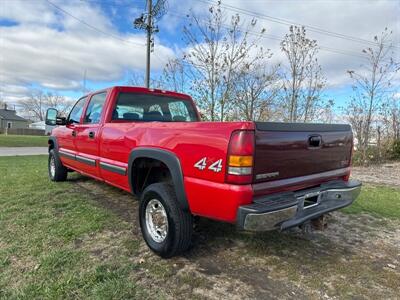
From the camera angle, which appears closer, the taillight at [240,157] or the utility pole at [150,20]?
the taillight at [240,157]

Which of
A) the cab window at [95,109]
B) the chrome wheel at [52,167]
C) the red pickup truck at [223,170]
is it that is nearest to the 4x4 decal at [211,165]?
the red pickup truck at [223,170]

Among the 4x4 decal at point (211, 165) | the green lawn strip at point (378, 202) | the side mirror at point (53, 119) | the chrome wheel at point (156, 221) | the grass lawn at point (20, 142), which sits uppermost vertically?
the side mirror at point (53, 119)

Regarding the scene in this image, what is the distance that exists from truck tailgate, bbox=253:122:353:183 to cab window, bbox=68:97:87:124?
3.96 metres

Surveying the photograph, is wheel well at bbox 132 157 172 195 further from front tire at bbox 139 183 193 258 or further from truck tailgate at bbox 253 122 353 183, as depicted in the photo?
truck tailgate at bbox 253 122 353 183

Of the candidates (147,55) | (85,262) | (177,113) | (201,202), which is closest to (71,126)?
(177,113)

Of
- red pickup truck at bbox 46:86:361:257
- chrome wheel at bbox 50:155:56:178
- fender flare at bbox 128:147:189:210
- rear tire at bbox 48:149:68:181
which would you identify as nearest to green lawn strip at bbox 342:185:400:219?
red pickup truck at bbox 46:86:361:257

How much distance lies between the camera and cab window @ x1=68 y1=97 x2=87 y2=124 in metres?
5.46

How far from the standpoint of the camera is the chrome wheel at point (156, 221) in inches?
128

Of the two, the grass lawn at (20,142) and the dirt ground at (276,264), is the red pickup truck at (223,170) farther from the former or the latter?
the grass lawn at (20,142)

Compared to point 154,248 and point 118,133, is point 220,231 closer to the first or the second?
point 154,248

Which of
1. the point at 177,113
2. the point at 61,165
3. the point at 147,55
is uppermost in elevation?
the point at 147,55

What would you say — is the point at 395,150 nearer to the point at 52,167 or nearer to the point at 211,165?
the point at 52,167

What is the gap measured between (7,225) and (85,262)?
1726mm

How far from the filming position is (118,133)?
390 centimetres
